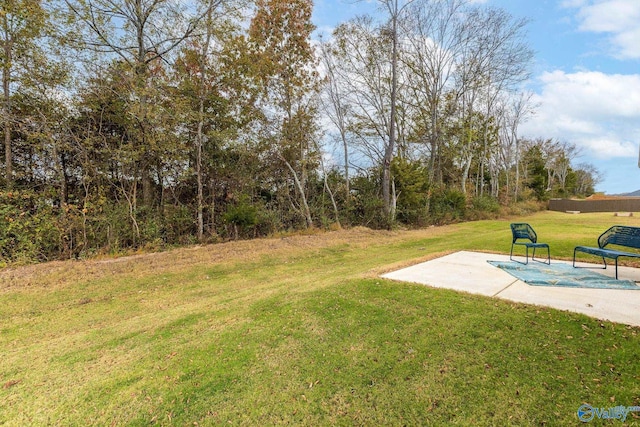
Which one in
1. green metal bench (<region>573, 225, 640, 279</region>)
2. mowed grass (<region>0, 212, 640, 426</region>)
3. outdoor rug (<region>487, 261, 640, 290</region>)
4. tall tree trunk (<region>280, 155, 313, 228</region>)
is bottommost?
mowed grass (<region>0, 212, 640, 426</region>)

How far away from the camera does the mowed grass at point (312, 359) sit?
185 cm

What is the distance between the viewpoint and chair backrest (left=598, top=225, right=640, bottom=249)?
171 inches

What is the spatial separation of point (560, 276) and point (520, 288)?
110 cm

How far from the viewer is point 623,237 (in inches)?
179

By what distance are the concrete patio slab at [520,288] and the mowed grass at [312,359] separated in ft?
0.97

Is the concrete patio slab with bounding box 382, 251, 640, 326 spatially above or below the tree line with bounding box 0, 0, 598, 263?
below

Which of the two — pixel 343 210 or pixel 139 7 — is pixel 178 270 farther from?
pixel 343 210

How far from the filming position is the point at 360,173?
14133 mm

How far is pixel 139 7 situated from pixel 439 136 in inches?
616

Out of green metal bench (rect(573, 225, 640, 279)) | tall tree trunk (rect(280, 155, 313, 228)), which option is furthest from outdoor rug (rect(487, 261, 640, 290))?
tall tree trunk (rect(280, 155, 313, 228))

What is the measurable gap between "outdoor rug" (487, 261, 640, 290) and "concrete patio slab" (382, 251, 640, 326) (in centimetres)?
16

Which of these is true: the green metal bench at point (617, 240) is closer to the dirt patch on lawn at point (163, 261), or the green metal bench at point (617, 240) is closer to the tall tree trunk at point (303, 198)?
the dirt patch on lawn at point (163, 261)

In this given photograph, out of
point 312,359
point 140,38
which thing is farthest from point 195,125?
point 312,359

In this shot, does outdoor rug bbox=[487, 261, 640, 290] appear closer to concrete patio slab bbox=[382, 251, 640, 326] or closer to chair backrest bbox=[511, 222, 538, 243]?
concrete patio slab bbox=[382, 251, 640, 326]
